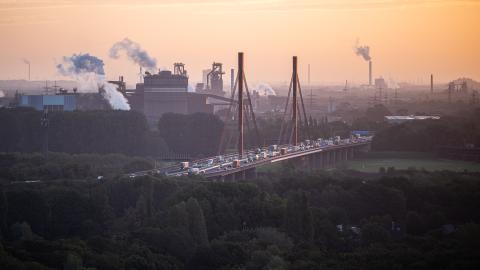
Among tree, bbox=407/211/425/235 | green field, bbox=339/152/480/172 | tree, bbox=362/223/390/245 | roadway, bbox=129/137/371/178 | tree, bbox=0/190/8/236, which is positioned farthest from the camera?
green field, bbox=339/152/480/172

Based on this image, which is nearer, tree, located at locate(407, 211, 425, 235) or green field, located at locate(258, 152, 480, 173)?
tree, located at locate(407, 211, 425, 235)

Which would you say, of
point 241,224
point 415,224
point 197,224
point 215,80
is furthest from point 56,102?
point 197,224

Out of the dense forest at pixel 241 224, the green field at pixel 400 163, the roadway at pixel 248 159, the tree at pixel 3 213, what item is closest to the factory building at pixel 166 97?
the roadway at pixel 248 159

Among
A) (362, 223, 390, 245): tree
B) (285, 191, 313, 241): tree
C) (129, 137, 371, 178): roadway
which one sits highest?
(129, 137, 371, 178): roadway

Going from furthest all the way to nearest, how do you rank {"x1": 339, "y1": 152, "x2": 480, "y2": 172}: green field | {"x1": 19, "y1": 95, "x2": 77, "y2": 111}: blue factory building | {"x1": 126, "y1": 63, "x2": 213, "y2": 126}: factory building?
{"x1": 126, "y1": 63, "x2": 213, "y2": 126}: factory building → {"x1": 19, "y1": 95, "x2": 77, "y2": 111}: blue factory building → {"x1": 339, "y1": 152, "x2": 480, "y2": 172}: green field

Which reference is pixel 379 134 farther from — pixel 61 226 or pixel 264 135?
pixel 61 226

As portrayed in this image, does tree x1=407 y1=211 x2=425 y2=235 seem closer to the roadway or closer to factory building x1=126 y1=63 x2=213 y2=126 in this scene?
the roadway

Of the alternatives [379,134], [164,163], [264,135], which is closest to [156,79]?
[264,135]

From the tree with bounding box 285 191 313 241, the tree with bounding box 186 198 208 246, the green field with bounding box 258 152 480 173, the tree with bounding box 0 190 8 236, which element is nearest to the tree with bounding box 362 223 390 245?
the tree with bounding box 285 191 313 241
